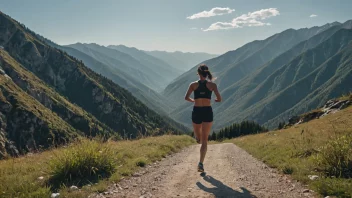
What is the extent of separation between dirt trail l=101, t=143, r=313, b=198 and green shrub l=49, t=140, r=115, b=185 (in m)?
0.91

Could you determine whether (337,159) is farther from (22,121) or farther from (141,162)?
(22,121)

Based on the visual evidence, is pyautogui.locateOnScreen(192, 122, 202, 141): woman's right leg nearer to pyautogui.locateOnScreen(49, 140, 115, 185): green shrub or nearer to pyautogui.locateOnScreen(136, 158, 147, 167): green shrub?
pyautogui.locateOnScreen(136, 158, 147, 167): green shrub

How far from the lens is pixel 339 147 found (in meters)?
8.84

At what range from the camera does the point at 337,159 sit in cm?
876

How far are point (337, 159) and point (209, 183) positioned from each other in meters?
4.01

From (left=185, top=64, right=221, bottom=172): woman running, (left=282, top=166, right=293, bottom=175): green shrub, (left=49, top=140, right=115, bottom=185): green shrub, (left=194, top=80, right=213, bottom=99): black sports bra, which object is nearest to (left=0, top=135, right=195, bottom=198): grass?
(left=49, top=140, right=115, bottom=185): green shrub

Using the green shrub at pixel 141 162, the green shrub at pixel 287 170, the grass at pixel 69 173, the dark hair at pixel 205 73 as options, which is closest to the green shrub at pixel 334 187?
the green shrub at pixel 287 170

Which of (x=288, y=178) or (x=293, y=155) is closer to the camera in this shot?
(x=288, y=178)

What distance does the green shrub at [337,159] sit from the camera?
8461mm

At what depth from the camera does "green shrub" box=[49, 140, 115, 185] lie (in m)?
8.70

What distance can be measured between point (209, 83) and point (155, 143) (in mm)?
8379

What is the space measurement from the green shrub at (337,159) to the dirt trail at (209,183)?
44.1 inches

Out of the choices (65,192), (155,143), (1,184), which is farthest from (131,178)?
(155,143)

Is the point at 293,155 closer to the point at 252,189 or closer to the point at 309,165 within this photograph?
the point at 309,165
